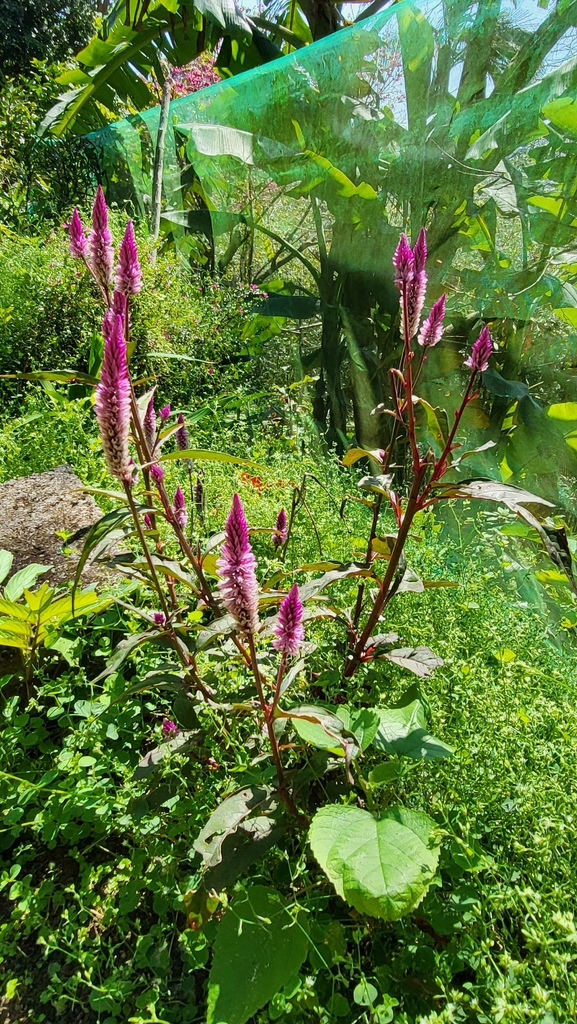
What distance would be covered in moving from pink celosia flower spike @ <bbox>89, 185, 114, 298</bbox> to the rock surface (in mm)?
1116

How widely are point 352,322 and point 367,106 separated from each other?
1.09 m

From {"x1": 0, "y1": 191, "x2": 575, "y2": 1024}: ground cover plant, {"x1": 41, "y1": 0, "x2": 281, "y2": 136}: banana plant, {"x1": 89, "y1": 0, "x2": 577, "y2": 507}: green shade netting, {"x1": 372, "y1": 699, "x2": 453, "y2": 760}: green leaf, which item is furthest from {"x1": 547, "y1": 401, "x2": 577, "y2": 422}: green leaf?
{"x1": 41, "y1": 0, "x2": 281, "y2": 136}: banana plant

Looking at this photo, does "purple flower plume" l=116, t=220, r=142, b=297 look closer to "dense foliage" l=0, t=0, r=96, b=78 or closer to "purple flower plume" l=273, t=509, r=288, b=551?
"purple flower plume" l=273, t=509, r=288, b=551

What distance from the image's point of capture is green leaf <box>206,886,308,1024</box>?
90 cm

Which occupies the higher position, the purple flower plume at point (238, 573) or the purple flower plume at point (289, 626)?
the purple flower plume at point (238, 573)

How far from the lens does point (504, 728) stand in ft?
4.05

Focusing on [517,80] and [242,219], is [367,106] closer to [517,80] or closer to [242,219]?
[517,80]

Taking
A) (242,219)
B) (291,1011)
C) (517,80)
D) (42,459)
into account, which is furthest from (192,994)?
(242,219)

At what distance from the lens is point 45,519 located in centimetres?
234

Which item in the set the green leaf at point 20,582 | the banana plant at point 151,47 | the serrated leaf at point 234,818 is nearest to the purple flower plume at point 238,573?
the serrated leaf at point 234,818

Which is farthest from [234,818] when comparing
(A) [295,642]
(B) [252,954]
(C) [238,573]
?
(C) [238,573]

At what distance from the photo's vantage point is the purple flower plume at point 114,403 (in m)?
0.89

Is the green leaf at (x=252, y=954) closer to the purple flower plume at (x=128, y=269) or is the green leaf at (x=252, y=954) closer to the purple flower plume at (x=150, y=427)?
the purple flower plume at (x=150, y=427)

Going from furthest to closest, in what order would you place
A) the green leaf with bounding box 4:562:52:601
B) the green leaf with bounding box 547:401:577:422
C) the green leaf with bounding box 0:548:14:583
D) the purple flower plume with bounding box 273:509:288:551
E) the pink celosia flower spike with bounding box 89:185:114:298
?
the green leaf with bounding box 547:401:577:422 < the green leaf with bounding box 0:548:14:583 < the green leaf with bounding box 4:562:52:601 < the purple flower plume with bounding box 273:509:288:551 < the pink celosia flower spike with bounding box 89:185:114:298
